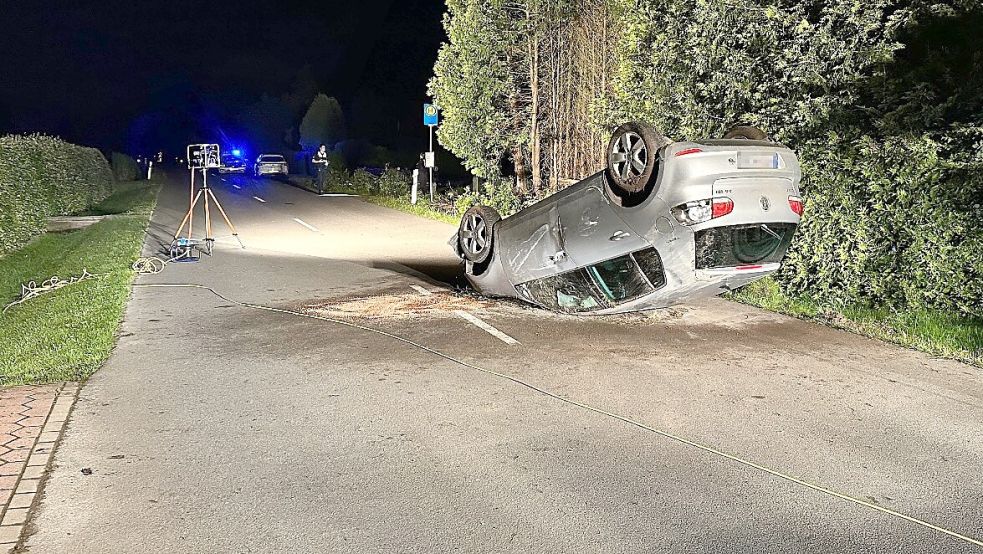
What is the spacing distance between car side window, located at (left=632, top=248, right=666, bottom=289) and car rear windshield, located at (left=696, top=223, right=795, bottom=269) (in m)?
0.35

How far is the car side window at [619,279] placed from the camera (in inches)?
320

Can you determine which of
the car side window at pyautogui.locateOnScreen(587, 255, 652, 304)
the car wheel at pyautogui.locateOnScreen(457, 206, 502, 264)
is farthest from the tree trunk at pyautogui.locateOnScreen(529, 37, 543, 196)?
the car side window at pyautogui.locateOnScreen(587, 255, 652, 304)

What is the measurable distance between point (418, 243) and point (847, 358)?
1055 cm

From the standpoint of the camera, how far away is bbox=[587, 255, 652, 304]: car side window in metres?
8.12

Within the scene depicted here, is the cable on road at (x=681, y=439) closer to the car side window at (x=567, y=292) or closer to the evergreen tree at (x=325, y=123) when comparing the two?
the car side window at (x=567, y=292)

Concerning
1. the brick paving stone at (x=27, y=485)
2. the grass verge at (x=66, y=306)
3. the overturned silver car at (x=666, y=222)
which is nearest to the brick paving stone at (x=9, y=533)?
the brick paving stone at (x=27, y=485)

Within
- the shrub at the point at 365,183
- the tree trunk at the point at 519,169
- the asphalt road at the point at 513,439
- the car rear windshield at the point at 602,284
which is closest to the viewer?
the asphalt road at the point at 513,439

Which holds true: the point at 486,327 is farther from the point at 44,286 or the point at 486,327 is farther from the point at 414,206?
the point at 414,206

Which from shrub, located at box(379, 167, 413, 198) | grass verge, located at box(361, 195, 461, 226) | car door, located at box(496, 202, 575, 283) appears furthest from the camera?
shrub, located at box(379, 167, 413, 198)

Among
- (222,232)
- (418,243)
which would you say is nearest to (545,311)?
(418,243)

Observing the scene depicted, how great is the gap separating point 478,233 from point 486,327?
71.7 inches

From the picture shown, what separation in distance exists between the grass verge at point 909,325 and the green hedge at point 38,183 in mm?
13078

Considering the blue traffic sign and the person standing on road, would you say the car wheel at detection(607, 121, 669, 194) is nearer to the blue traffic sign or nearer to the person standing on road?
the blue traffic sign

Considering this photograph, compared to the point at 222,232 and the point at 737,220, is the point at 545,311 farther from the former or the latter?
the point at 222,232
